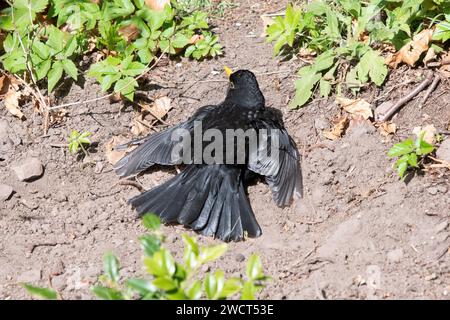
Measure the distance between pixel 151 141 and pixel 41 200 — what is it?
1.00 m

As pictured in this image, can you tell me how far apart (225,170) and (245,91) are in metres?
0.83

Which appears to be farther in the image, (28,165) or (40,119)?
(40,119)

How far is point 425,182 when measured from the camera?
505cm

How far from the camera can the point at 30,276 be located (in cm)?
493

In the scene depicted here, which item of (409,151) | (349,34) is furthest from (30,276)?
(349,34)

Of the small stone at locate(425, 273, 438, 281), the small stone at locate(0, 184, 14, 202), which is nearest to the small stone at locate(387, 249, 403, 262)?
the small stone at locate(425, 273, 438, 281)

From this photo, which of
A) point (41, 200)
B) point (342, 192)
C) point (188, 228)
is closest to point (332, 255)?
point (342, 192)

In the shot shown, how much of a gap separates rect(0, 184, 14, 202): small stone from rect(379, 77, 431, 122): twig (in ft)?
9.93

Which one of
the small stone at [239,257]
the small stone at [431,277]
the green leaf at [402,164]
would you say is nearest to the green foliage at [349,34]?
the green leaf at [402,164]

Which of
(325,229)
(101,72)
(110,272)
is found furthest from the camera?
(101,72)

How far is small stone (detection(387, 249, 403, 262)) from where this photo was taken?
460 centimetres

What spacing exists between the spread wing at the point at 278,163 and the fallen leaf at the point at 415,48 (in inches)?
46.7

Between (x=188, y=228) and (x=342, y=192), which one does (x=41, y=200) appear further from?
(x=342, y=192)

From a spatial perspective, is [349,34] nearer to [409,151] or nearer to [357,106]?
[357,106]
